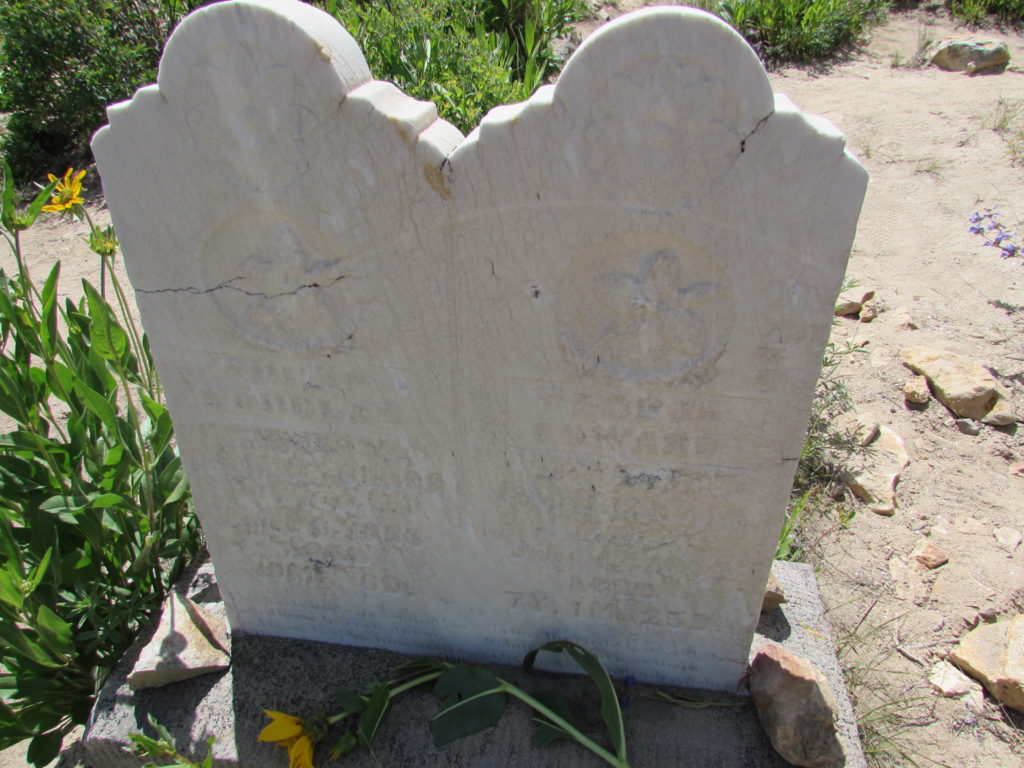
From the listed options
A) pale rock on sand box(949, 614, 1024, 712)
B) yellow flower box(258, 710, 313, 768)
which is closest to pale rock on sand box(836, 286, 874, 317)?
pale rock on sand box(949, 614, 1024, 712)

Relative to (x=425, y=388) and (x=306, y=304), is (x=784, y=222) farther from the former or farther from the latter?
(x=306, y=304)

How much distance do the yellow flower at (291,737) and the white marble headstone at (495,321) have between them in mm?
318

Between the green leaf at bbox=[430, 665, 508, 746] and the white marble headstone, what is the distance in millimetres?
136

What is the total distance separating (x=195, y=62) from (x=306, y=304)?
17.7 inches

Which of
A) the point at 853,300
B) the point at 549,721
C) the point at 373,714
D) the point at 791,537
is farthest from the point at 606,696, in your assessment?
the point at 853,300

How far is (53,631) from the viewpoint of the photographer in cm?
168

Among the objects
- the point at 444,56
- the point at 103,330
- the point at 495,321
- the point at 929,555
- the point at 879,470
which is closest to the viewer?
the point at 495,321

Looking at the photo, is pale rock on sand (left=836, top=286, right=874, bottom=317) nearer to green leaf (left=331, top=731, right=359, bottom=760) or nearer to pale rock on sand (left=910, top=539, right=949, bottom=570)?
pale rock on sand (left=910, top=539, right=949, bottom=570)

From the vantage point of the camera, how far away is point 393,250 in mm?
1338

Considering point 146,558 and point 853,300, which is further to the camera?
point 853,300

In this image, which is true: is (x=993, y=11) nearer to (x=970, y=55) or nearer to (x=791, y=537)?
(x=970, y=55)

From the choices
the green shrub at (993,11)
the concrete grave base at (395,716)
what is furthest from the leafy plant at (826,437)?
the green shrub at (993,11)

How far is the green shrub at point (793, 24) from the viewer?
6196 millimetres

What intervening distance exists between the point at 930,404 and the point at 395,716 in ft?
8.12
